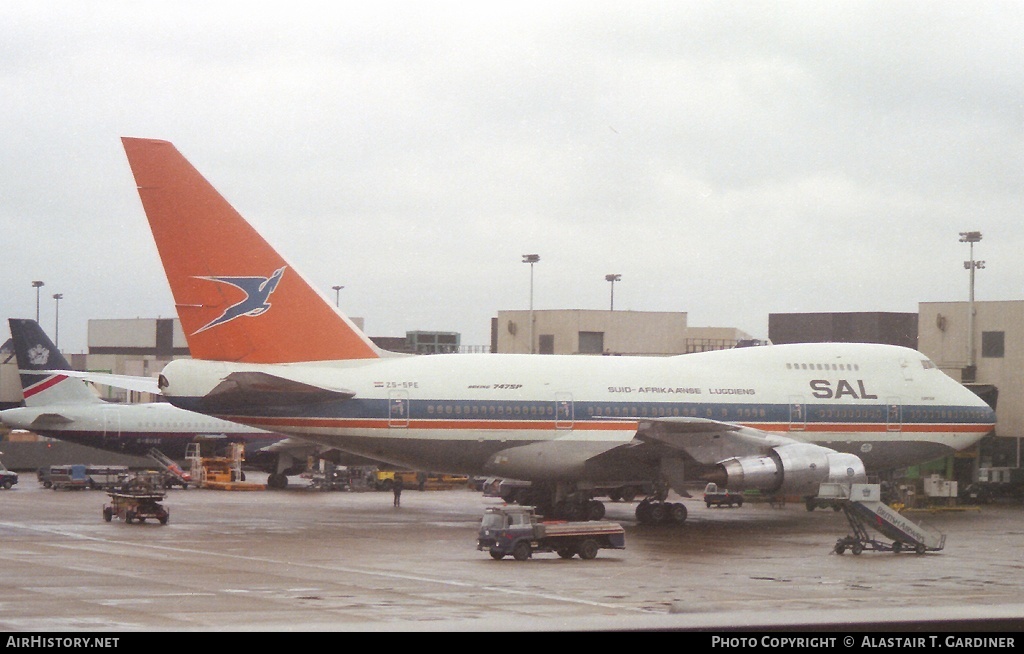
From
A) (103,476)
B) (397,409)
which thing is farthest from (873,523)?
(103,476)

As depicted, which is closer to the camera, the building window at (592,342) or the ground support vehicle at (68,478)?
the ground support vehicle at (68,478)

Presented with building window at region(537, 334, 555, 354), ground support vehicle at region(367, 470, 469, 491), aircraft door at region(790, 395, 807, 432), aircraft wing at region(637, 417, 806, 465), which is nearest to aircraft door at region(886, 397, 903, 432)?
aircraft door at region(790, 395, 807, 432)

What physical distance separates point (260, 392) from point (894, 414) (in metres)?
22.0

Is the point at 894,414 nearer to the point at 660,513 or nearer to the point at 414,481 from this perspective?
the point at 660,513

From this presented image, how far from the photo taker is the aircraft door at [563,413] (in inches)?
1522

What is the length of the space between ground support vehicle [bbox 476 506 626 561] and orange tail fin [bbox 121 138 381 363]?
10449 mm

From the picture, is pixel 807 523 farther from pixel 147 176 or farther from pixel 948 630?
pixel 948 630

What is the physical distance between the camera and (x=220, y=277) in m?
35.9

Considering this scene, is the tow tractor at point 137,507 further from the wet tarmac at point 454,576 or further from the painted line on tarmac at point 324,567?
the painted line on tarmac at point 324,567

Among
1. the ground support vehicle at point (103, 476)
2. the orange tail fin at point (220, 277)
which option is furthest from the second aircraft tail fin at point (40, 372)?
the orange tail fin at point (220, 277)

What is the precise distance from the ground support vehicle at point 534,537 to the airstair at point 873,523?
622 cm

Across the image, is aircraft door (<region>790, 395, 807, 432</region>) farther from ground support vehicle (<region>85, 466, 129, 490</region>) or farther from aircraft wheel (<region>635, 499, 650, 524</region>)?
ground support vehicle (<region>85, 466, 129, 490</region>)

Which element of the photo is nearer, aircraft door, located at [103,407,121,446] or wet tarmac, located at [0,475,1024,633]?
wet tarmac, located at [0,475,1024,633]

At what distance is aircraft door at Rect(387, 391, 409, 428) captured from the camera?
36875 mm
